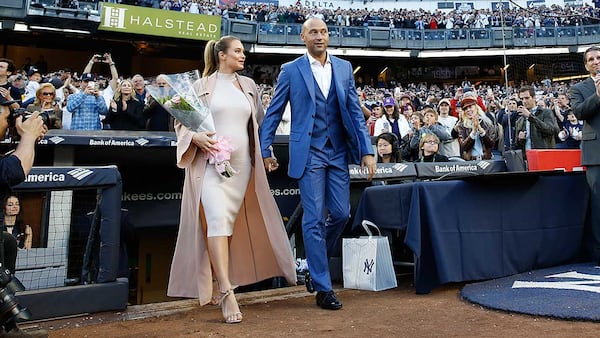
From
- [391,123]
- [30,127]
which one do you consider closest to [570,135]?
[391,123]

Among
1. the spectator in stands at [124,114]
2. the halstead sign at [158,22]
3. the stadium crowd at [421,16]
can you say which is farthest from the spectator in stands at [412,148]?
the stadium crowd at [421,16]

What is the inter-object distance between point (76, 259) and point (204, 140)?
128 centimetres

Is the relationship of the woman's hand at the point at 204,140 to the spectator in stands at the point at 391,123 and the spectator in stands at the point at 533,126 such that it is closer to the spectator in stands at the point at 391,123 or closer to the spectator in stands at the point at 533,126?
the spectator in stands at the point at 391,123

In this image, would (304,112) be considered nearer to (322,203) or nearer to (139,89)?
(322,203)

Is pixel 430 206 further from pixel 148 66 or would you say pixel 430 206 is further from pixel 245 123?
pixel 148 66

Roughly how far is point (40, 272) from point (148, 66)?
25.0 m

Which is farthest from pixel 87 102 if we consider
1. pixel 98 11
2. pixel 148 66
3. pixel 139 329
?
pixel 148 66

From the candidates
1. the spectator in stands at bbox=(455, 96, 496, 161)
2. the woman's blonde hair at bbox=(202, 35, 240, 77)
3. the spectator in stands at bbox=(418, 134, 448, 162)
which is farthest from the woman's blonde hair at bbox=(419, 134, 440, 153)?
the woman's blonde hair at bbox=(202, 35, 240, 77)

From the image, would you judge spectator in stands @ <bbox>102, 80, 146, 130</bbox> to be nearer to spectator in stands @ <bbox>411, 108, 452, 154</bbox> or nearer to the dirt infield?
the dirt infield

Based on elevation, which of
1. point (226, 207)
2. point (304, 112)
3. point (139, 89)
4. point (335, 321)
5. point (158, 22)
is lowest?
point (335, 321)

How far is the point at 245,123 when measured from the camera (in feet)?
9.63

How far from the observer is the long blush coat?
2797 millimetres

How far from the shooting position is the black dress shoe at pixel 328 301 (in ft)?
8.81

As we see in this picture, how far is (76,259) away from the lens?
314 cm
